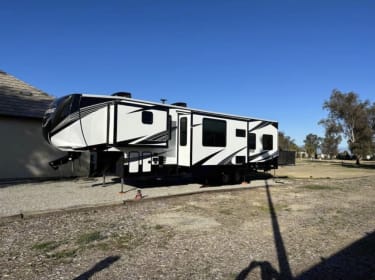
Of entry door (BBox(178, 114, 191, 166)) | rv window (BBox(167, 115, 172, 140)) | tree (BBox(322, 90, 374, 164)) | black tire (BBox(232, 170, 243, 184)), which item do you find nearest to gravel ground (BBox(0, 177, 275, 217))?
entry door (BBox(178, 114, 191, 166))

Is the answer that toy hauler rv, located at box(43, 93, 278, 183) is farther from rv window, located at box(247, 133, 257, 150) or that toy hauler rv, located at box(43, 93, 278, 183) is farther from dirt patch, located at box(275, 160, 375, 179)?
dirt patch, located at box(275, 160, 375, 179)

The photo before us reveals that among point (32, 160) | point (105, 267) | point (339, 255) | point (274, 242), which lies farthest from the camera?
Answer: point (32, 160)

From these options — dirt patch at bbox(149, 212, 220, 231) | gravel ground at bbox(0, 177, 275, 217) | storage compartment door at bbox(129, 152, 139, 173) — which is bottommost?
dirt patch at bbox(149, 212, 220, 231)

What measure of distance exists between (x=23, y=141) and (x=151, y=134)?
7.49 m

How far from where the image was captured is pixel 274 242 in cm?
615

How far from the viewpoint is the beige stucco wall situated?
14.6 m

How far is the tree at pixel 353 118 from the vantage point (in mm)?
39156

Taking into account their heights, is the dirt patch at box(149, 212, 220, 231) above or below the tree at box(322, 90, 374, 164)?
below

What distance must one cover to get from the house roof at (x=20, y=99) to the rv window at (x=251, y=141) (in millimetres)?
9986

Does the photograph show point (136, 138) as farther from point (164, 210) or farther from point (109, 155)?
point (164, 210)

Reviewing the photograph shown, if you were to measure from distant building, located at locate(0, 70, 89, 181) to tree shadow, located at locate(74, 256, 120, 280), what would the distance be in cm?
1127

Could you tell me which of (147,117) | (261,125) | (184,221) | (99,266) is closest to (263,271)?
(99,266)

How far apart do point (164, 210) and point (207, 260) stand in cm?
380

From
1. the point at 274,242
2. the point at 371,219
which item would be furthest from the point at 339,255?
the point at 371,219
